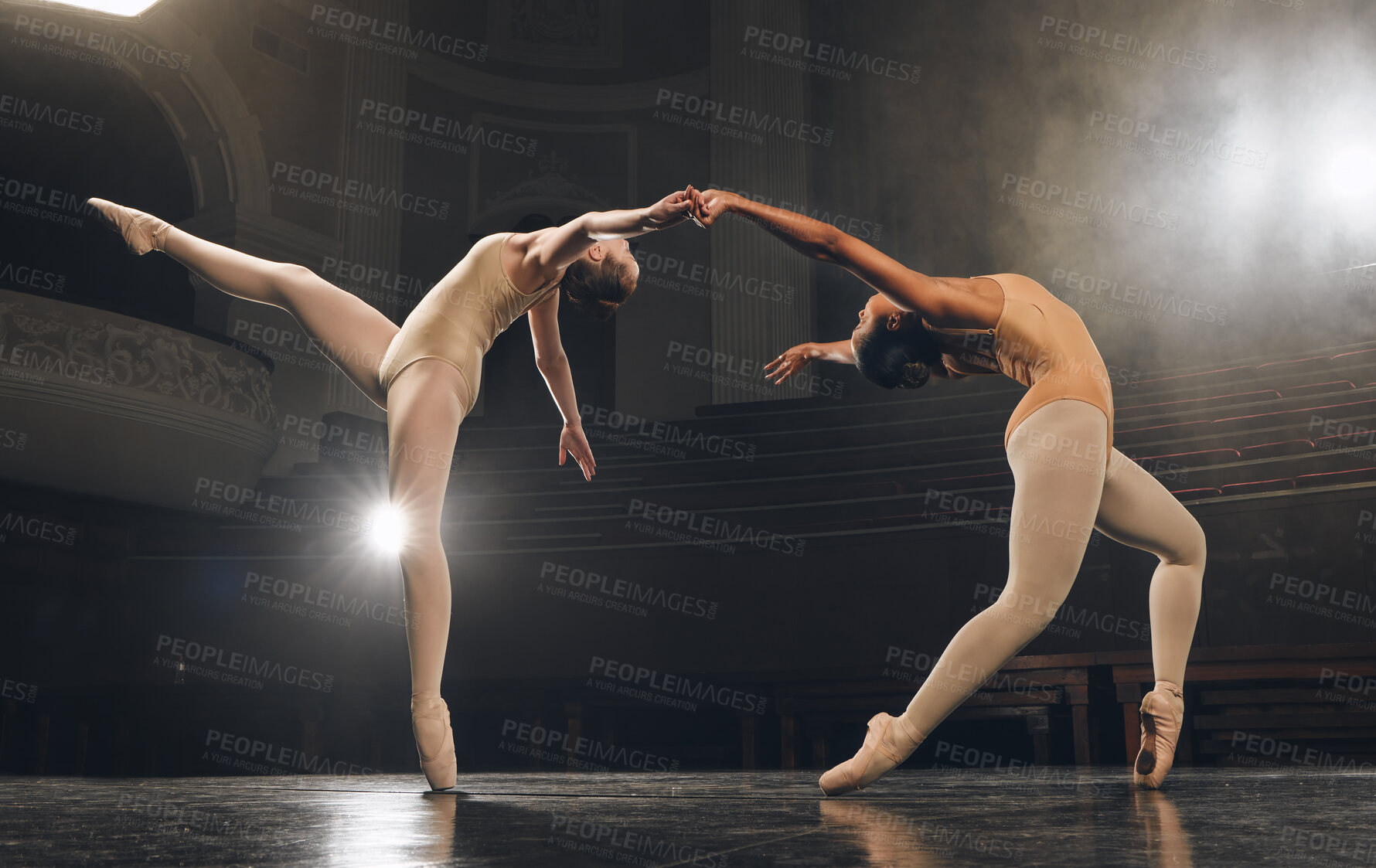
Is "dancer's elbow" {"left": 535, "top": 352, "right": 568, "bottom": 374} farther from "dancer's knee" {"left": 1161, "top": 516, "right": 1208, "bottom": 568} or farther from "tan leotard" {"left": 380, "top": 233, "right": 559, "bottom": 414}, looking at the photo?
"dancer's knee" {"left": 1161, "top": 516, "right": 1208, "bottom": 568}

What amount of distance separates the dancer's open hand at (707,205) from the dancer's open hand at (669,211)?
0.03 feet

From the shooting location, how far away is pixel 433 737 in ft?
6.09

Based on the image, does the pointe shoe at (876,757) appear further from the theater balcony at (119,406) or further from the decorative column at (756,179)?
the decorative column at (756,179)

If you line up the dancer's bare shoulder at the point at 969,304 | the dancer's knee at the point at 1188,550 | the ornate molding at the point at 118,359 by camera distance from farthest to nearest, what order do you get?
the ornate molding at the point at 118,359
the dancer's knee at the point at 1188,550
the dancer's bare shoulder at the point at 969,304

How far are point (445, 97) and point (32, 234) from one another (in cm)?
416

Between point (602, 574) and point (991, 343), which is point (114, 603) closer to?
point (602, 574)

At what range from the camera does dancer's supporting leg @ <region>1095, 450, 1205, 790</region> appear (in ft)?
6.10

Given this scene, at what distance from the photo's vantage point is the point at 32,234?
905cm

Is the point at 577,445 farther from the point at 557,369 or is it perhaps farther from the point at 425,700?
the point at 425,700

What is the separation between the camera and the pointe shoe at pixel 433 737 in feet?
6.08

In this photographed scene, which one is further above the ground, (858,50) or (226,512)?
(858,50)

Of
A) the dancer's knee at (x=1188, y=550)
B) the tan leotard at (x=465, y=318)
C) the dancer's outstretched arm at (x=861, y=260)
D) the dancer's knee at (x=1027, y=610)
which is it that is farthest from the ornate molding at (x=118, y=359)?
the dancer's knee at (x=1188, y=550)

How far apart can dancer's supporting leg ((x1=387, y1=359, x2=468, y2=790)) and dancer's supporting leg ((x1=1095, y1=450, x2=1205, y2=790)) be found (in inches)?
→ 48.0

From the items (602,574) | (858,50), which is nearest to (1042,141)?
(858,50)
